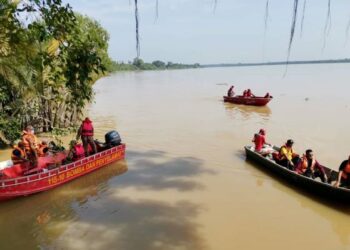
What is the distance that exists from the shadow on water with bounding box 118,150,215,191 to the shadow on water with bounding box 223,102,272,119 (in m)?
11.5

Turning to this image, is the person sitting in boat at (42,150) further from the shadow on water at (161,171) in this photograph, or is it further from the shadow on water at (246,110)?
the shadow on water at (246,110)

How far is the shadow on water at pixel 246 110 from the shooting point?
25.6m

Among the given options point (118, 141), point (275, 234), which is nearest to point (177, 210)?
point (275, 234)

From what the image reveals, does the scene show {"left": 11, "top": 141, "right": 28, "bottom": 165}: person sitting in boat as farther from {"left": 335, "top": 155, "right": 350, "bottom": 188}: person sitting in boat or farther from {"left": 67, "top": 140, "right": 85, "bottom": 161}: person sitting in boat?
{"left": 335, "top": 155, "right": 350, "bottom": 188}: person sitting in boat

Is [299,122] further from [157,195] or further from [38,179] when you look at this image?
[38,179]

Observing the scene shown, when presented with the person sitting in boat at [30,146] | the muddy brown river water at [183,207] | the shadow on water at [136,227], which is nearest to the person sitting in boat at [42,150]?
the person sitting in boat at [30,146]

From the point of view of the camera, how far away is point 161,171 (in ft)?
42.3

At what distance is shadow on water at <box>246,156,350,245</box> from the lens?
28.6 ft

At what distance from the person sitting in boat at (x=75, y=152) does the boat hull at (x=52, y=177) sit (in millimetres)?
497

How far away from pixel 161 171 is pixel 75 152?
10.0 feet

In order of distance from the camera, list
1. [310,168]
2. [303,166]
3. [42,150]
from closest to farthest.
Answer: [310,168] → [303,166] → [42,150]

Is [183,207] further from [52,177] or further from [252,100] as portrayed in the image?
[252,100]

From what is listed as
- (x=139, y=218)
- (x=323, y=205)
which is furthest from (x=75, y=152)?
(x=323, y=205)

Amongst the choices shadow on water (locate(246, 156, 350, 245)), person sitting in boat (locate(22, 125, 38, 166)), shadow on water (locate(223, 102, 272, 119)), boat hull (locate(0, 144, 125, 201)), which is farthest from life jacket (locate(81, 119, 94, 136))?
shadow on water (locate(223, 102, 272, 119))
